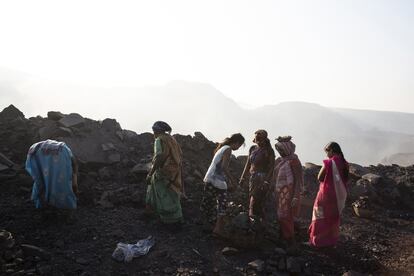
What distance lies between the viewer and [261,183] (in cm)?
629

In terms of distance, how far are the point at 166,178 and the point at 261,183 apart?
1683mm

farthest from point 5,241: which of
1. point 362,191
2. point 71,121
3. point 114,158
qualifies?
point 362,191

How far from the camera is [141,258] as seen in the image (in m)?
5.30

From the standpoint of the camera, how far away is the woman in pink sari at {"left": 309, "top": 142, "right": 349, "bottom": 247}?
5.70 metres

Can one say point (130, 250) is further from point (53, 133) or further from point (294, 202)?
point (53, 133)

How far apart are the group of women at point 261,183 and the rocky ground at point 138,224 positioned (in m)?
0.33

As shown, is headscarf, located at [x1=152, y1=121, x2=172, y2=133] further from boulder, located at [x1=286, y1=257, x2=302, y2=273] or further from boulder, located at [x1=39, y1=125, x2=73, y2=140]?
boulder, located at [x1=39, y1=125, x2=73, y2=140]

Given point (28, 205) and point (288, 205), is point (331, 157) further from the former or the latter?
point (28, 205)

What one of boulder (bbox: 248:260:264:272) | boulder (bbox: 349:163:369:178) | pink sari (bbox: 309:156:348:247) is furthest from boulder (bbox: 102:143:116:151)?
boulder (bbox: 349:163:369:178)

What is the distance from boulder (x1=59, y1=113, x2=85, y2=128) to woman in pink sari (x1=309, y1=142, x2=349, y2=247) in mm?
7087

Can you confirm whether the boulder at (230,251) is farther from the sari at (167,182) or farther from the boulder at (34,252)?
the boulder at (34,252)

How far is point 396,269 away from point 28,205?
6608mm

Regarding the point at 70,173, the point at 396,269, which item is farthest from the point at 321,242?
the point at 70,173

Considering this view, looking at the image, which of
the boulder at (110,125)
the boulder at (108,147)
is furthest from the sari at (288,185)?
the boulder at (110,125)
